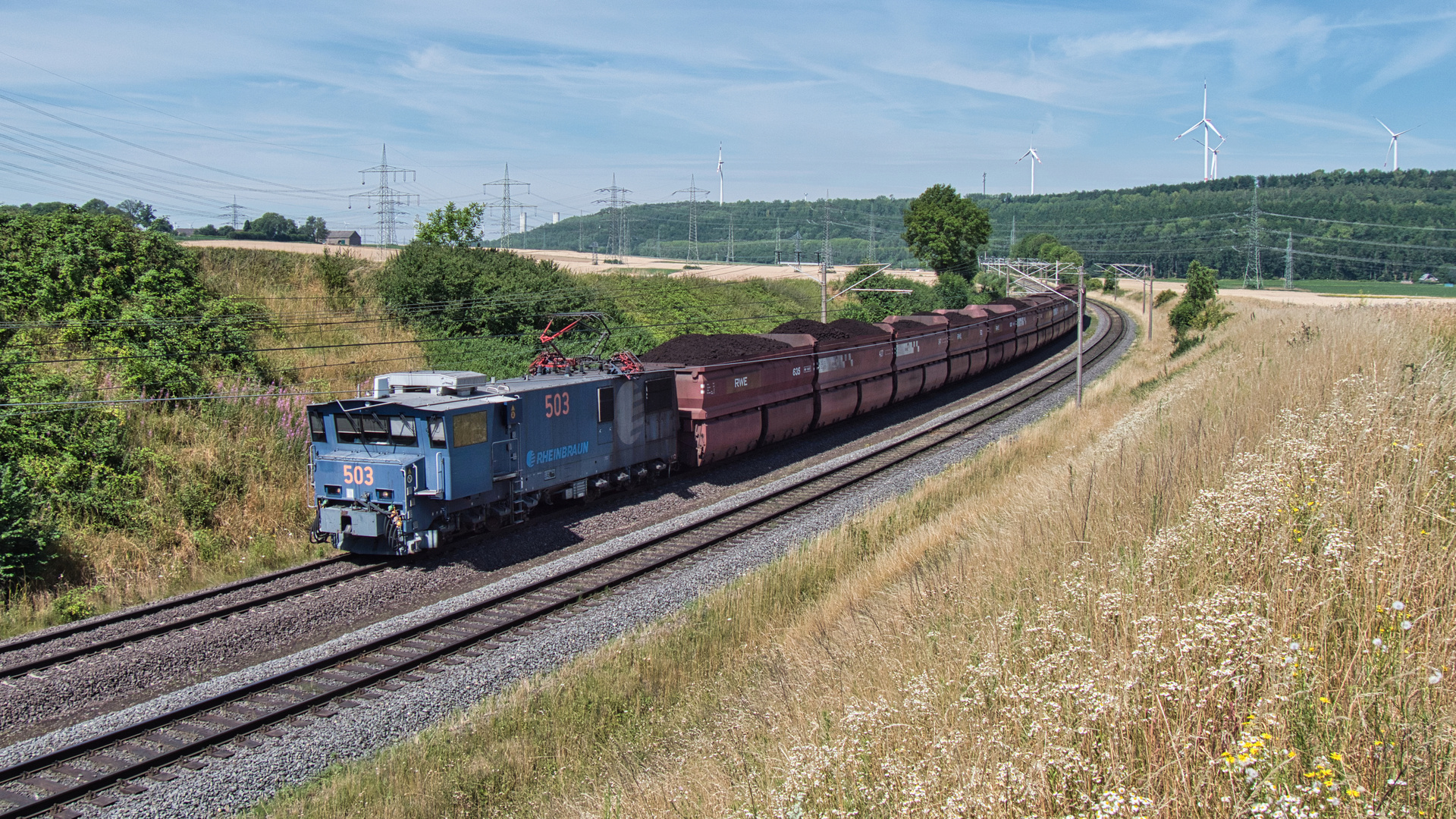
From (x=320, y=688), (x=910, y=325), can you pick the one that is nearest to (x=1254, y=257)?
(x=910, y=325)

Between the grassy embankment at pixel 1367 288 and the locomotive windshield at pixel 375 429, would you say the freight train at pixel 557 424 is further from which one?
the grassy embankment at pixel 1367 288

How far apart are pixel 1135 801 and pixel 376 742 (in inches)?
323

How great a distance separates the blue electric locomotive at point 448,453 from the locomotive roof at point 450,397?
0.03 meters

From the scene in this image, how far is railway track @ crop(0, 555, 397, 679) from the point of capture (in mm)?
11281

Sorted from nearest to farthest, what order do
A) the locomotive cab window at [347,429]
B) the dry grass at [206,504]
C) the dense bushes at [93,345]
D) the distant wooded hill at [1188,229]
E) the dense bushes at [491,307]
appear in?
the dry grass at [206,504] → the locomotive cab window at [347,429] → the dense bushes at [93,345] → the dense bushes at [491,307] → the distant wooded hill at [1188,229]

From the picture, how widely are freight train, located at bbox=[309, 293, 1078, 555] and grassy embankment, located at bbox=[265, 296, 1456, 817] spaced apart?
5.46m

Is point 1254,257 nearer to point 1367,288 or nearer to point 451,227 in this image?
point 1367,288

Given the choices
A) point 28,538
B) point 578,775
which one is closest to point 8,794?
point 578,775

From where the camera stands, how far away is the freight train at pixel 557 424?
15078mm

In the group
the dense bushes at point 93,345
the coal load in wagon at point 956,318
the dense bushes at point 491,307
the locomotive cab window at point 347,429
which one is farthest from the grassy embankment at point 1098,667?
the dense bushes at point 491,307

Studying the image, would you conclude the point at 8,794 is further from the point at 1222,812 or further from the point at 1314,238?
the point at 1314,238

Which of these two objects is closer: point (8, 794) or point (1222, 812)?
point (1222, 812)

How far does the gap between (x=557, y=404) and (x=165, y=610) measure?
7525 mm

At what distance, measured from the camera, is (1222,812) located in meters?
3.90
